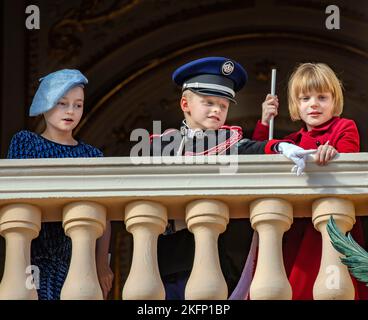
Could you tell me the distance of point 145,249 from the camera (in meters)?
6.61

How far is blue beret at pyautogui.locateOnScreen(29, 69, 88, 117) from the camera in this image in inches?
281

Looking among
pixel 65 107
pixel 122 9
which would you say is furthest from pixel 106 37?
pixel 65 107

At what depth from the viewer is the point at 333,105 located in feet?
23.2

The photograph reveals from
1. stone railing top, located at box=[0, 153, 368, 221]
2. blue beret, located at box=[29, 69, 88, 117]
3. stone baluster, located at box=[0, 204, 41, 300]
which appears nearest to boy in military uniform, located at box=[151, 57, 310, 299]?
stone railing top, located at box=[0, 153, 368, 221]

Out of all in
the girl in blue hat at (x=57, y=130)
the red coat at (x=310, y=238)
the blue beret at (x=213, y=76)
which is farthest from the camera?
the blue beret at (x=213, y=76)

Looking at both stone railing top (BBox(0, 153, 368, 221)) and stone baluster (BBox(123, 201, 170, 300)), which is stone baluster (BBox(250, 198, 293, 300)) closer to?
stone railing top (BBox(0, 153, 368, 221))

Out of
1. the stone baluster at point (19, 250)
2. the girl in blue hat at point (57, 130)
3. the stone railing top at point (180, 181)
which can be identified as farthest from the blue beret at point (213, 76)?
the stone baluster at point (19, 250)

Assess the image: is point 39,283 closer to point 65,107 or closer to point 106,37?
point 65,107

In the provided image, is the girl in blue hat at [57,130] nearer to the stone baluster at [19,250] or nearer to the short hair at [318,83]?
the stone baluster at [19,250]

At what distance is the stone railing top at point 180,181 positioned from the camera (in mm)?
6641

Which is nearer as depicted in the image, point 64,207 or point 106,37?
point 64,207

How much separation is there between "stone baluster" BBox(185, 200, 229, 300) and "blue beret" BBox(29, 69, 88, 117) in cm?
77

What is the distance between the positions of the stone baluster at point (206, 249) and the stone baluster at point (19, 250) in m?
0.56
